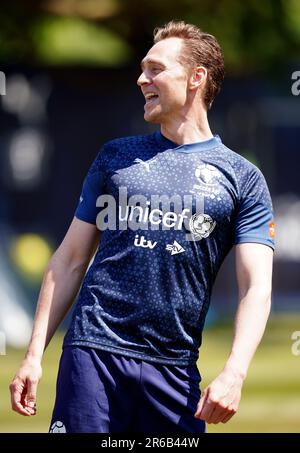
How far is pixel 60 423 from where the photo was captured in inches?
226

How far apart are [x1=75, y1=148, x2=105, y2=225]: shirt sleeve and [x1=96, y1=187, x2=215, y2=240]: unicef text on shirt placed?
134mm

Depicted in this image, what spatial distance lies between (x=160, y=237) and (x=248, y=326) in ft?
1.76

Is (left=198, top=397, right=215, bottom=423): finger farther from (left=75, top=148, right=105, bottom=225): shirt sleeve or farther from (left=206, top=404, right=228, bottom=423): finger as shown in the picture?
(left=75, top=148, right=105, bottom=225): shirt sleeve

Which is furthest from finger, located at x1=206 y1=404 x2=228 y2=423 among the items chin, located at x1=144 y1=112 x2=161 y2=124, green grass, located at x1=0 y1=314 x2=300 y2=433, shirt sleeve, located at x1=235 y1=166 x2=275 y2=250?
green grass, located at x1=0 y1=314 x2=300 y2=433

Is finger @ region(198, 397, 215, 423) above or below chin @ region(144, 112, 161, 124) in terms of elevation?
below

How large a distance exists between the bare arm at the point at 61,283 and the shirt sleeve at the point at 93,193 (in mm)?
35

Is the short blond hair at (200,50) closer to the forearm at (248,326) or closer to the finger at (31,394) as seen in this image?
the forearm at (248,326)

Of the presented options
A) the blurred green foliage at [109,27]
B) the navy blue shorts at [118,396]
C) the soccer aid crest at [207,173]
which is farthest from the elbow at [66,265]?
the blurred green foliage at [109,27]

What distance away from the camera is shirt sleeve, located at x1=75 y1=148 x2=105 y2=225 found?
19.6 feet

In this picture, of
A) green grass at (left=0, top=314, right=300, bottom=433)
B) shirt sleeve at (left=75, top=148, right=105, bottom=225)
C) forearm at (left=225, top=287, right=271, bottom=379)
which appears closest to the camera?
forearm at (left=225, top=287, right=271, bottom=379)

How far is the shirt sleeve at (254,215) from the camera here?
584 cm

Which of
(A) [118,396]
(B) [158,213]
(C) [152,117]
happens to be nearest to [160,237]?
(B) [158,213]

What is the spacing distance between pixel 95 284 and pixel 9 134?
40.6 feet

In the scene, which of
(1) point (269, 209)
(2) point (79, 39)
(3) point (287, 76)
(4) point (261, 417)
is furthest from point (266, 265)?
(2) point (79, 39)
